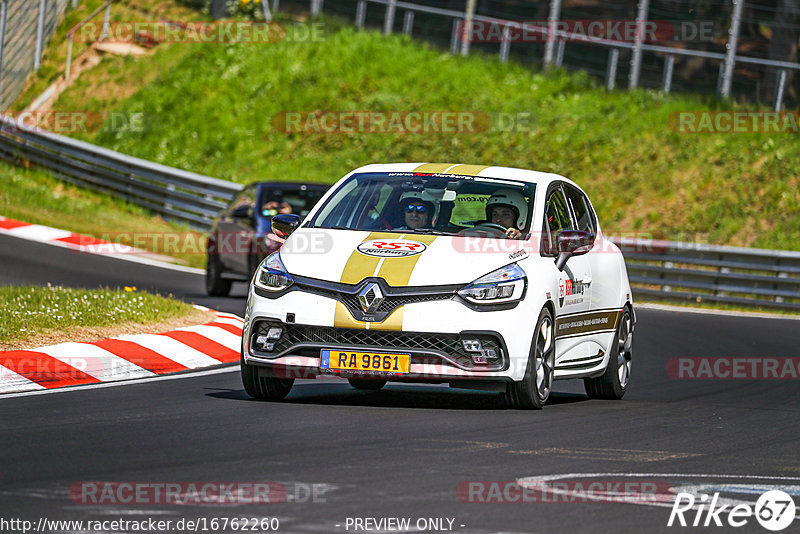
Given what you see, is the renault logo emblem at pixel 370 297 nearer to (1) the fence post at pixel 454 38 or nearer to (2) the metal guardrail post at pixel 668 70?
(2) the metal guardrail post at pixel 668 70

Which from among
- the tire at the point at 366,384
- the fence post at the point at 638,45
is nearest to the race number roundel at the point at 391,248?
the tire at the point at 366,384

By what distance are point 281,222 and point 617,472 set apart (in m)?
4.02

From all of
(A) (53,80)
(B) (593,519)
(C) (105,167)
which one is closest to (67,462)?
(B) (593,519)

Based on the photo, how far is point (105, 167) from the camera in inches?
1185

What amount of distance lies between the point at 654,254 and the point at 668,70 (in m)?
8.82

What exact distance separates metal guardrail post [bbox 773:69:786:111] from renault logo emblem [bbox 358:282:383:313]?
75.7ft

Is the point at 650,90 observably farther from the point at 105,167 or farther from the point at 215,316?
the point at 215,316

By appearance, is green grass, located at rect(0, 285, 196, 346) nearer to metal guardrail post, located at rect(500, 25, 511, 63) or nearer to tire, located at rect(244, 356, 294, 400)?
tire, located at rect(244, 356, 294, 400)

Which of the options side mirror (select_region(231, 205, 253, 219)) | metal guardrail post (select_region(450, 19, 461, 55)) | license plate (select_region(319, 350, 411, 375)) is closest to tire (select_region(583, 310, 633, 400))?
license plate (select_region(319, 350, 411, 375))

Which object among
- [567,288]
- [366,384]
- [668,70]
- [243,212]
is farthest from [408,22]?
[567,288]

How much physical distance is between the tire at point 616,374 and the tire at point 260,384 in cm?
266

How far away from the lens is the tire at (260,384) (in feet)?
32.4

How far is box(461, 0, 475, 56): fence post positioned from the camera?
35438mm

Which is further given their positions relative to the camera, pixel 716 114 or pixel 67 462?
pixel 716 114
